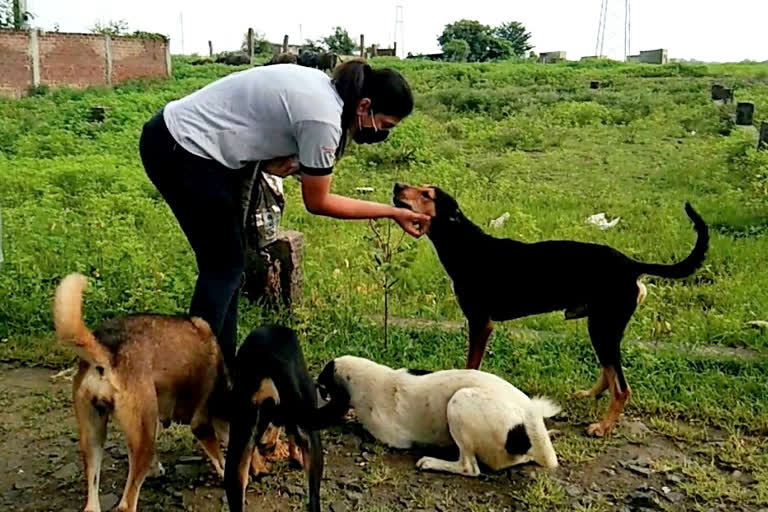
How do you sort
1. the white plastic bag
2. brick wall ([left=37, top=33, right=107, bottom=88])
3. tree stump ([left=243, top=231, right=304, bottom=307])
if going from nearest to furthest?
the white plastic bag
tree stump ([left=243, top=231, right=304, bottom=307])
brick wall ([left=37, top=33, right=107, bottom=88])

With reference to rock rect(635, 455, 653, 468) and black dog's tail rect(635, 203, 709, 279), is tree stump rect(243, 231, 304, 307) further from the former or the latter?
rock rect(635, 455, 653, 468)

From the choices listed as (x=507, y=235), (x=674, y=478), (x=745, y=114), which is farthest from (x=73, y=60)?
(x=674, y=478)

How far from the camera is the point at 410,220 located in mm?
3785

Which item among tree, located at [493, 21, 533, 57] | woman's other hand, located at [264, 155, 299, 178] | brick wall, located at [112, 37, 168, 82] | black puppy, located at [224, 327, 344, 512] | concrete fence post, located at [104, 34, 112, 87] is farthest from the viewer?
tree, located at [493, 21, 533, 57]

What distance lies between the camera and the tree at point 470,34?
5046 centimetres

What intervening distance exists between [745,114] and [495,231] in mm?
8757

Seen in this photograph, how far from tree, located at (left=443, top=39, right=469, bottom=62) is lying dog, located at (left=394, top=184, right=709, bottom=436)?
42.6m

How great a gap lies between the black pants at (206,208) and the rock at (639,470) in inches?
76.6

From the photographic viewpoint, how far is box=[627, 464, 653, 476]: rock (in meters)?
3.56

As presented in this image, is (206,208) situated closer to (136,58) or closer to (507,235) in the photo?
(507,235)

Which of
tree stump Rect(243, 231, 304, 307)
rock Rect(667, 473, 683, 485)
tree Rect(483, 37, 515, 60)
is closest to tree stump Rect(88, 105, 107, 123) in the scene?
tree stump Rect(243, 231, 304, 307)

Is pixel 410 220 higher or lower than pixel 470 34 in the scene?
lower

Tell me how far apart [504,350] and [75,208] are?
534 cm

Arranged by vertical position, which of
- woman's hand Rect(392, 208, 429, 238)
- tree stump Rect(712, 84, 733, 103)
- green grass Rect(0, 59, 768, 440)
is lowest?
green grass Rect(0, 59, 768, 440)
